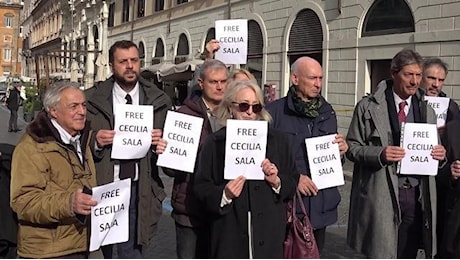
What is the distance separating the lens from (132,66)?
4137 mm

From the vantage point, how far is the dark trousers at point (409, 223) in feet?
13.6

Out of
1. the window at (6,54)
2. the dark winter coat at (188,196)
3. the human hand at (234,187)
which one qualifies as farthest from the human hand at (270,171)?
the window at (6,54)

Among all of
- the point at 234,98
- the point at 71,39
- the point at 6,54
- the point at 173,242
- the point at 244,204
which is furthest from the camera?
the point at 6,54

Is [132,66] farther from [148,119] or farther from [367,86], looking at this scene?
[367,86]

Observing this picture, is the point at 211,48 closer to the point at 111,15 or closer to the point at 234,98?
the point at 234,98

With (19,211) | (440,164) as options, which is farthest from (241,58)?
(19,211)

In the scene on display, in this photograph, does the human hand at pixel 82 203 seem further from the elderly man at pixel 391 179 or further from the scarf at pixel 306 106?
the elderly man at pixel 391 179

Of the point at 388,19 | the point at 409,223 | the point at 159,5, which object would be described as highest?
the point at 159,5

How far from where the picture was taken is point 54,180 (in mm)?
3270

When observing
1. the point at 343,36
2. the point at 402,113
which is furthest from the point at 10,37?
the point at 402,113

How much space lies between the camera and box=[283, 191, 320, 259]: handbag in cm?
367

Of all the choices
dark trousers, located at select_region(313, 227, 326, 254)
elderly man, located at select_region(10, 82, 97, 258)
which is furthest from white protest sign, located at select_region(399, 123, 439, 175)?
elderly man, located at select_region(10, 82, 97, 258)

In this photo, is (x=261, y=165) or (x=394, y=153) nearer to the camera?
(x=261, y=165)

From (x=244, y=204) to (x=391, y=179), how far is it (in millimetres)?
1290
